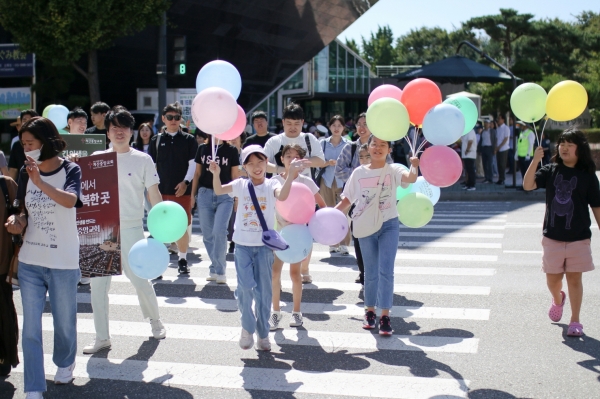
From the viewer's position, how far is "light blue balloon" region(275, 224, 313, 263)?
5.77 meters

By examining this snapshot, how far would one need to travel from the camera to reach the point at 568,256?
6008mm

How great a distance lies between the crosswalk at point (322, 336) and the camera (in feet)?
16.5

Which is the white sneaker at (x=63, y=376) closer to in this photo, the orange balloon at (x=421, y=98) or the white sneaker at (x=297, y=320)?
the white sneaker at (x=297, y=320)

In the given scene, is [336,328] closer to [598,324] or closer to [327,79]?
[598,324]

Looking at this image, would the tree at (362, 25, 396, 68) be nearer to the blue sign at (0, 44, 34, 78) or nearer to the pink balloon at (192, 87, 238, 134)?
the blue sign at (0, 44, 34, 78)

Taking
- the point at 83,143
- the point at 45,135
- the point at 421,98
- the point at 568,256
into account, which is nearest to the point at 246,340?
the point at 45,135

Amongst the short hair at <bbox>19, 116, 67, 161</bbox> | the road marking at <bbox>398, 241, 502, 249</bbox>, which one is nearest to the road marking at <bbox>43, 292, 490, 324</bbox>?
the short hair at <bbox>19, 116, 67, 161</bbox>

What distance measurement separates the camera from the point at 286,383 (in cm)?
501

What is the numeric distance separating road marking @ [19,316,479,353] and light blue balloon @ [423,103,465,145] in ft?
5.37

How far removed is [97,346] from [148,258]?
1017 mm

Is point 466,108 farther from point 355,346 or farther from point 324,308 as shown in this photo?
point 324,308

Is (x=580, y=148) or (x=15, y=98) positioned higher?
(x=15, y=98)

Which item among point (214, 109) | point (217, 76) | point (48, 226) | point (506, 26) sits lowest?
point (48, 226)

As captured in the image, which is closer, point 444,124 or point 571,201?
point 444,124
